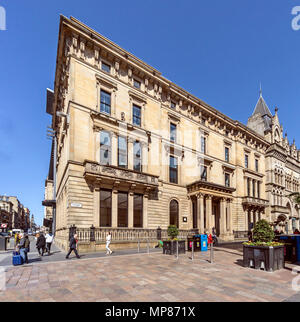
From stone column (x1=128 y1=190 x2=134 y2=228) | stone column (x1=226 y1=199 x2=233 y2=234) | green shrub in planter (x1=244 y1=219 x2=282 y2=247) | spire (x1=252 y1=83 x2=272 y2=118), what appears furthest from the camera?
spire (x1=252 y1=83 x2=272 y2=118)

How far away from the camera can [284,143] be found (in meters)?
46.9

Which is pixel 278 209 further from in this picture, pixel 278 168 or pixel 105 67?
pixel 105 67

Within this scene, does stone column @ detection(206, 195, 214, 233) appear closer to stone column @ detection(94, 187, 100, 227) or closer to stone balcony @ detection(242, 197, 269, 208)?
stone balcony @ detection(242, 197, 269, 208)

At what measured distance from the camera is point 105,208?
61.4 ft

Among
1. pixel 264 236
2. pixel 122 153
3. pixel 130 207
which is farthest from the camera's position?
pixel 122 153

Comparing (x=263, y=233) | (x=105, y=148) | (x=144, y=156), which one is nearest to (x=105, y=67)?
(x=105, y=148)

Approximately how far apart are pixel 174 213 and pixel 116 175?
9.34 m

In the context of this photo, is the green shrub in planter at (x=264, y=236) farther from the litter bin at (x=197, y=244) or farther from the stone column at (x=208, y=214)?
the stone column at (x=208, y=214)

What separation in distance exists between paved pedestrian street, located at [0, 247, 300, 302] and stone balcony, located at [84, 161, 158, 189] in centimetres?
826

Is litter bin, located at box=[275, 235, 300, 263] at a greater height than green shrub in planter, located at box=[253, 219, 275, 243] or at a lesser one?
lesser

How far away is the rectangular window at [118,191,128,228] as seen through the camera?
1973 centimetres

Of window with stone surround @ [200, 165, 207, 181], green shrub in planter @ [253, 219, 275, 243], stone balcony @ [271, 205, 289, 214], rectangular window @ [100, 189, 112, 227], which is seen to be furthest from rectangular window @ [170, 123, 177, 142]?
stone balcony @ [271, 205, 289, 214]
